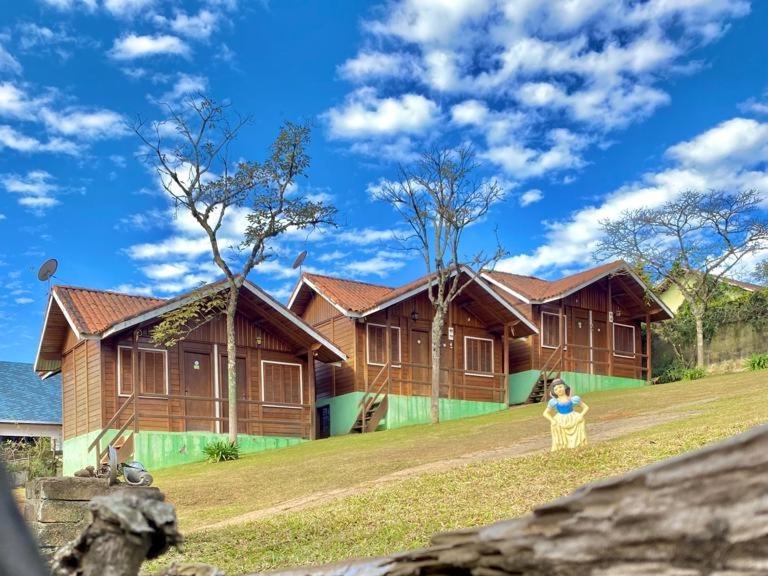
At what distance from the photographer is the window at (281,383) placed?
2792cm

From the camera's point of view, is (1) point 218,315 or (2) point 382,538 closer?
(2) point 382,538

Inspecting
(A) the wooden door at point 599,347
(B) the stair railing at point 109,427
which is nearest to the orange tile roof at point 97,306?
(B) the stair railing at point 109,427

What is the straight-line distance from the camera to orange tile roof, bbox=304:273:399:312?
29688 mm

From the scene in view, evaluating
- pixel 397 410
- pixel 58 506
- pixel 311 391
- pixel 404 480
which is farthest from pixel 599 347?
pixel 58 506

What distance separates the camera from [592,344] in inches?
1417

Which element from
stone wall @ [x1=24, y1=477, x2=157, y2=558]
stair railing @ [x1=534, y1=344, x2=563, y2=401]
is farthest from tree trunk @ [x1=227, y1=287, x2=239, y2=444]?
stone wall @ [x1=24, y1=477, x2=157, y2=558]

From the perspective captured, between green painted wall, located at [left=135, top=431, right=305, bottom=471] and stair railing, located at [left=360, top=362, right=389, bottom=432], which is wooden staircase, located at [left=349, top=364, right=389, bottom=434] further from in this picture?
green painted wall, located at [left=135, top=431, right=305, bottom=471]

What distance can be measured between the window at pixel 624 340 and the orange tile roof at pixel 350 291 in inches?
400

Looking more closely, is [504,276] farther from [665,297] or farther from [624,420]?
[624,420]

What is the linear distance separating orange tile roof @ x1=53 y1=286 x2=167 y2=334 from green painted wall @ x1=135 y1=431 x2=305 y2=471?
10.7 ft

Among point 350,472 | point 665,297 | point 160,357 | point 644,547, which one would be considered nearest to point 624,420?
point 350,472

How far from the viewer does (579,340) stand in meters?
35.5

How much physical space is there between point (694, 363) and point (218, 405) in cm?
2189

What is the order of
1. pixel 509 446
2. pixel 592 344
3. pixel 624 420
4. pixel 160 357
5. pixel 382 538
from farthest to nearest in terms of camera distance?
pixel 592 344, pixel 160 357, pixel 624 420, pixel 509 446, pixel 382 538
